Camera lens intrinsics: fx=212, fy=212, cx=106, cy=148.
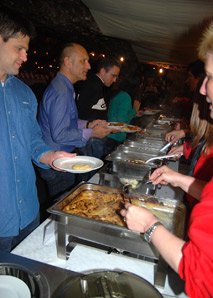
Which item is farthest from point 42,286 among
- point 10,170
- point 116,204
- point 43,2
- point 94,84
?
point 43,2

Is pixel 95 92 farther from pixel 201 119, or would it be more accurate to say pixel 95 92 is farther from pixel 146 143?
pixel 201 119

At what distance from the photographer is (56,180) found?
233 centimetres

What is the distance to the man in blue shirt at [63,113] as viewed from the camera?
2.09m

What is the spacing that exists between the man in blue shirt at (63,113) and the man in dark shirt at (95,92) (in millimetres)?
641

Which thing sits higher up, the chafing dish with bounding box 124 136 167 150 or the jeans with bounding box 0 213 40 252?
the chafing dish with bounding box 124 136 167 150

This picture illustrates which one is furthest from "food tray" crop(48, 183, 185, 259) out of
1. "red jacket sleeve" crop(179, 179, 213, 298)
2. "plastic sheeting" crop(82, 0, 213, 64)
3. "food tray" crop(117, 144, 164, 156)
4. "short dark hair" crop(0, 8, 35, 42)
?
"plastic sheeting" crop(82, 0, 213, 64)

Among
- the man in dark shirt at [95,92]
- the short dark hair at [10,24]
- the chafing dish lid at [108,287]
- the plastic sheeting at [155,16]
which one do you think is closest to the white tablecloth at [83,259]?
the chafing dish lid at [108,287]

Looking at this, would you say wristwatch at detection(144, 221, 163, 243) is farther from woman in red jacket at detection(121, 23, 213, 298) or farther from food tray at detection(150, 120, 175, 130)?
food tray at detection(150, 120, 175, 130)

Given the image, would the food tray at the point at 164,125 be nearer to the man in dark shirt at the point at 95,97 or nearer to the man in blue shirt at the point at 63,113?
the man in dark shirt at the point at 95,97

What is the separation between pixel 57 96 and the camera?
81.6 inches

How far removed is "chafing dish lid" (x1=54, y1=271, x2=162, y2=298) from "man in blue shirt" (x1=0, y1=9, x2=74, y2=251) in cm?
76

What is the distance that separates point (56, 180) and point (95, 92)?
1.46 m

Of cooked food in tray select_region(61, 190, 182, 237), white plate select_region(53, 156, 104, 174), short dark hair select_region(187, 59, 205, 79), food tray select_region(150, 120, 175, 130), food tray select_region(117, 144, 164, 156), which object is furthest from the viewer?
food tray select_region(150, 120, 175, 130)

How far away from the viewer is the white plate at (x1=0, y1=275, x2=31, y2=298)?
676mm
